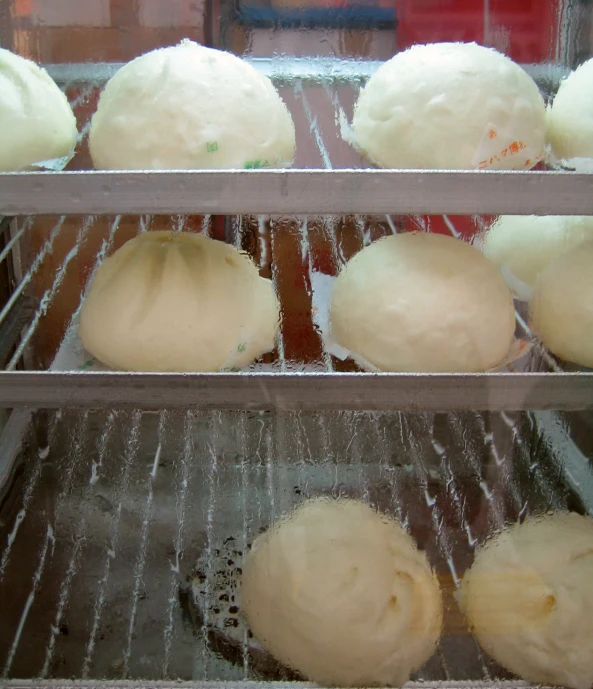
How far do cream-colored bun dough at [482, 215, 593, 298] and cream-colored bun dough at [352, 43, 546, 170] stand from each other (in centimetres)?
13

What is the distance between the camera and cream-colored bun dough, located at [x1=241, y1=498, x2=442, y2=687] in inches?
37.3

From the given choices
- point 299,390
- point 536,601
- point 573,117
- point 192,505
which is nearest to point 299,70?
point 573,117

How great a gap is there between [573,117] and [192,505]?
929 millimetres

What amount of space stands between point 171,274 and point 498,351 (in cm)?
52

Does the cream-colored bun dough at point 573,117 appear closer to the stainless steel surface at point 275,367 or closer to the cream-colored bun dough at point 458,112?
the cream-colored bun dough at point 458,112

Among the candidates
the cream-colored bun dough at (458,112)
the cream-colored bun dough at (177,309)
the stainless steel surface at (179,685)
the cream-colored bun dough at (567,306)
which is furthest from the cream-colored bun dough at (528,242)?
the stainless steel surface at (179,685)

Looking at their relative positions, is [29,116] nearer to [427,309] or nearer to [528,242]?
[427,309]

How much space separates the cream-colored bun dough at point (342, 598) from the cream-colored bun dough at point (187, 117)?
0.60 m

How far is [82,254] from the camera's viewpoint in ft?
3.69

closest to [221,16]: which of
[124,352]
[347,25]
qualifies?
[347,25]

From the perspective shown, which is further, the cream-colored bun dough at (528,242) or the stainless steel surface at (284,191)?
the cream-colored bun dough at (528,242)

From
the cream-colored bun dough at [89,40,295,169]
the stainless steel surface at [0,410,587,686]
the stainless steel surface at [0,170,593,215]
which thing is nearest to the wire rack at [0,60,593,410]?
the stainless steel surface at [0,170,593,215]

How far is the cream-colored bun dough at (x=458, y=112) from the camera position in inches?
35.0

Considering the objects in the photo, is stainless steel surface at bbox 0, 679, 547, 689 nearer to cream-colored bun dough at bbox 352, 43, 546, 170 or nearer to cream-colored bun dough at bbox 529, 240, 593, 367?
cream-colored bun dough at bbox 529, 240, 593, 367
